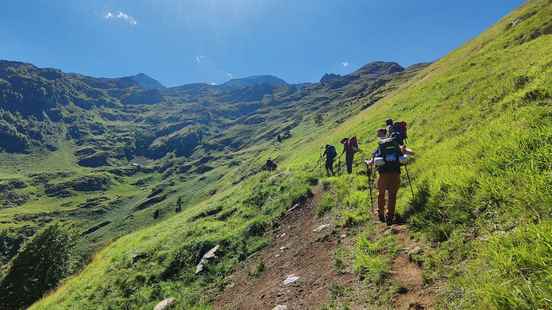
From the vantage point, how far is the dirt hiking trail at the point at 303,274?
716 cm

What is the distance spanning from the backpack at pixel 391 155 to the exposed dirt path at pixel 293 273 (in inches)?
125

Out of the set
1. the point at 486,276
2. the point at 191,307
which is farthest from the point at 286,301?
the point at 486,276

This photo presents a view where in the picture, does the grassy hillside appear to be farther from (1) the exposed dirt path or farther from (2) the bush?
(2) the bush

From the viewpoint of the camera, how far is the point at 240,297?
10539 millimetres

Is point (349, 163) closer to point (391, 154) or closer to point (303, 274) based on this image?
point (391, 154)

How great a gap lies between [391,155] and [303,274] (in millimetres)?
4639

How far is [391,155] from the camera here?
32.7 feet

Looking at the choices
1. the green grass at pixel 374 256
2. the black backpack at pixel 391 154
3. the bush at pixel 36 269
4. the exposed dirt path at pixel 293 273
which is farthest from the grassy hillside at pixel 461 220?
the bush at pixel 36 269

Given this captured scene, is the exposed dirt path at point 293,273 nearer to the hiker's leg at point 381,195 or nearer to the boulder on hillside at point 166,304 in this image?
the hiker's leg at point 381,195

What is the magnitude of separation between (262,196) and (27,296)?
119ft

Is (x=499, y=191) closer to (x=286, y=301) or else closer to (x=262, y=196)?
(x=286, y=301)

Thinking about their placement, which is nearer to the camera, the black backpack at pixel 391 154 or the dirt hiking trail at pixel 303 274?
the dirt hiking trail at pixel 303 274

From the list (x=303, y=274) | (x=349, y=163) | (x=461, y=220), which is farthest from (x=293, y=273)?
(x=349, y=163)

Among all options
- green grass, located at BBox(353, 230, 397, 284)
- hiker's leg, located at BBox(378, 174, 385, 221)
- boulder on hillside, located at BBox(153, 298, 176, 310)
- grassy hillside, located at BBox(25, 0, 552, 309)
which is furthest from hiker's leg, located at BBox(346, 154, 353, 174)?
boulder on hillside, located at BBox(153, 298, 176, 310)
